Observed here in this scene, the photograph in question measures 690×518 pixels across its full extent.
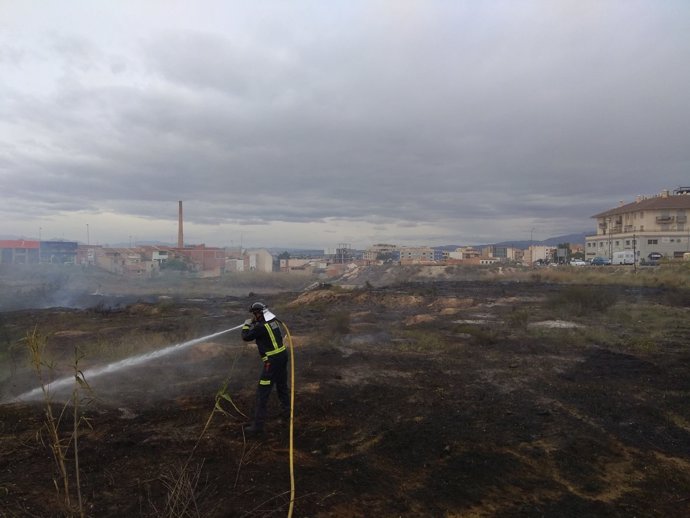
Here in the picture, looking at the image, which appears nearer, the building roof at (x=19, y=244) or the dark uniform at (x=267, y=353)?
the dark uniform at (x=267, y=353)

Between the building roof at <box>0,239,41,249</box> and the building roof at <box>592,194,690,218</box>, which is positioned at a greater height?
the building roof at <box>592,194,690,218</box>

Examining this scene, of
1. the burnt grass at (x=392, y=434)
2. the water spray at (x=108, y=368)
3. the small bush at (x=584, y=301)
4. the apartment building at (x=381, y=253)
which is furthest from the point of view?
the apartment building at (x=381, y=253)

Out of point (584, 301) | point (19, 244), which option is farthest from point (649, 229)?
point (19, 244)

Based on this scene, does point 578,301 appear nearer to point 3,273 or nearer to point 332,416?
point 332,416

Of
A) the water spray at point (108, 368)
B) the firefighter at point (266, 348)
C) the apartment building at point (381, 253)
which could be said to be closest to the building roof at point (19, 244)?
the apartment building at point (381, 253)

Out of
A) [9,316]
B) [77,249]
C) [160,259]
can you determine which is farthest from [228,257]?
[9,316]

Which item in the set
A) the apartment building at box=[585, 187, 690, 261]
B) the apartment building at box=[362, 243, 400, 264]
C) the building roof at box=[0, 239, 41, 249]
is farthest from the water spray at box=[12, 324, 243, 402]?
the apartment building at box=[362, 243, 400, 264]

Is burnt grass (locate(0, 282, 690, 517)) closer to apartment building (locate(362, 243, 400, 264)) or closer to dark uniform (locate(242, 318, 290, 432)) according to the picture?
dark uniform (locate(242, 318, 290, 432))

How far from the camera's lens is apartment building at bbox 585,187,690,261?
56.1 m

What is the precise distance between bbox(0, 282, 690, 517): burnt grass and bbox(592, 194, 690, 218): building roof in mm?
56197

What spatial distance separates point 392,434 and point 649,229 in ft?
217

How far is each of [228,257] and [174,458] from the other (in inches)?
3026

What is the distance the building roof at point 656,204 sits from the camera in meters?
58.5

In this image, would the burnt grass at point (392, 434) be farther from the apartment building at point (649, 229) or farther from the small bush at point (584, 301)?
the apartment building at point (649, 229)
